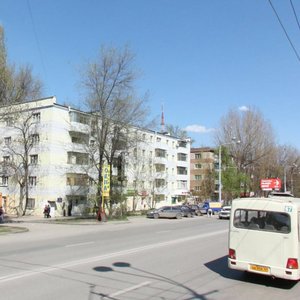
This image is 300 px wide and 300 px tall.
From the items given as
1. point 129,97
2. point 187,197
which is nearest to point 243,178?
point 187,197

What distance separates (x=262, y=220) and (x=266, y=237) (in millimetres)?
395

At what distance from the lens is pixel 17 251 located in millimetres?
14758

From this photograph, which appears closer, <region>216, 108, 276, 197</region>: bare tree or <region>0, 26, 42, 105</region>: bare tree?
<region>0, 26, 42, 105</region>: bare tree

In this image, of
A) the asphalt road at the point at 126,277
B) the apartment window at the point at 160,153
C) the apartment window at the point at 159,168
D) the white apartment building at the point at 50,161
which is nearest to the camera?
the asphalt road at the point at 126,277

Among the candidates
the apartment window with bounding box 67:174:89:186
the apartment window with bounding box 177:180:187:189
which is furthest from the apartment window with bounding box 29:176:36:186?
the apartment window with bounding box 177:180:187:189

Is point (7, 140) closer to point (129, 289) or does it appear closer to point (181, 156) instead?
point (181, 156)

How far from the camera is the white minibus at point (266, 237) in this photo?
9.23 m

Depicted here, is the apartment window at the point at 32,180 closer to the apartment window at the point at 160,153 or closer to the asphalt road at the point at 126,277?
the apartment window at the point at 160,153

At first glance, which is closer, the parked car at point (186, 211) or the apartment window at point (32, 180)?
the parked car at point (186, 211)

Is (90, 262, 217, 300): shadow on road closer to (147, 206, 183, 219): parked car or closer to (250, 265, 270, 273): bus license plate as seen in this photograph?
(250, 265, 270, 273): bus license plate

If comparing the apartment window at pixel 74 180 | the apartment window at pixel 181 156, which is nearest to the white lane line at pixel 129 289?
the apartment window at pixel 74 180

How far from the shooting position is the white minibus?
30.3 feet

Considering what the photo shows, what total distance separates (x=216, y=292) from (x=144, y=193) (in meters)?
56.6

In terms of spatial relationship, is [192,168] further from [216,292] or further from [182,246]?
[216,292]
